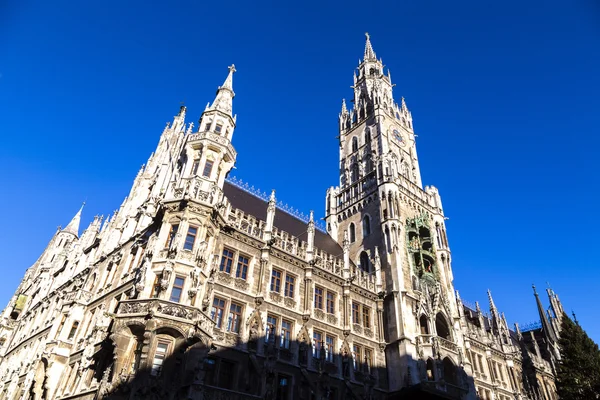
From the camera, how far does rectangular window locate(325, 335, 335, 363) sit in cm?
2844

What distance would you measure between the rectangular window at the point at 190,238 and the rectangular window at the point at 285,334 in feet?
26.9

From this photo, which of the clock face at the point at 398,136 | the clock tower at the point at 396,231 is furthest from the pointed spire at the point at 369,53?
the clock face at the point at 398,136

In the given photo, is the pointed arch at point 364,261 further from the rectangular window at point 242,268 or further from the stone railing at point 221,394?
the stone railing at point 221,394

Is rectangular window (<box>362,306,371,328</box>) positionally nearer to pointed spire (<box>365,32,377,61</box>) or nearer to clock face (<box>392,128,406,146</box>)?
clock face (<box>392,128,406,146</box>)

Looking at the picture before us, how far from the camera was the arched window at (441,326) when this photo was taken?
119 feet

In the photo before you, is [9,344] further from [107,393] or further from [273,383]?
[273,383]

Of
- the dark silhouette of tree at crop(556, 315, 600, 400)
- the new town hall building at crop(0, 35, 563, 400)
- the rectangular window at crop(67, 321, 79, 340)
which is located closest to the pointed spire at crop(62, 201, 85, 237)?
the new town hall building at crop(0, 35, 563, 400)

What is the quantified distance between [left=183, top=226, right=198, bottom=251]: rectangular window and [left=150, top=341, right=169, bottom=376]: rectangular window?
5695 mm

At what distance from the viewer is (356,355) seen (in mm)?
30500

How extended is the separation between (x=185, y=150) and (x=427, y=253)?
24672mm

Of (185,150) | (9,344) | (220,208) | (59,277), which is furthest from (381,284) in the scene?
(9,344)

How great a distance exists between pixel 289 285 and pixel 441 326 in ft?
54.0

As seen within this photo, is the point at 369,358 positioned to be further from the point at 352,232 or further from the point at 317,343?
the point at 352,232

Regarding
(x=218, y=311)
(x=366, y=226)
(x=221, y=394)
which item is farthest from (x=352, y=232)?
(x=221, y=394)
